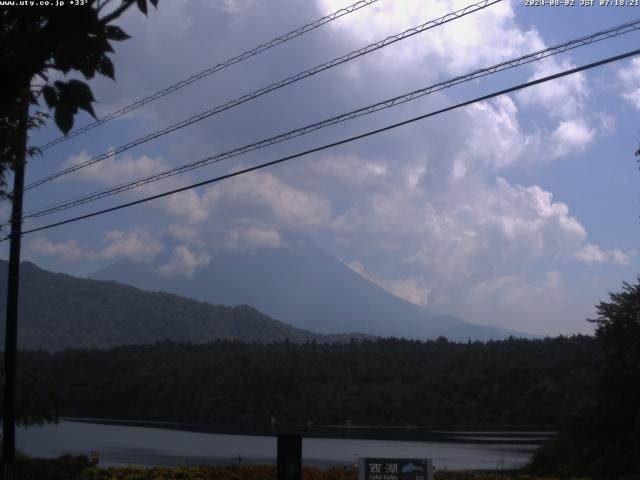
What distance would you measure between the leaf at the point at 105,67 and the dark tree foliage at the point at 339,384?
56830 millimetres

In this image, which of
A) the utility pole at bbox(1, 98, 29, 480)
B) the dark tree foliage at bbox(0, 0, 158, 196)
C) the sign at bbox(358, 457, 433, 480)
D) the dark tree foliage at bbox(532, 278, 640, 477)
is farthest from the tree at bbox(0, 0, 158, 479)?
the dark tree foliage at bbox(532, 278, 640, 477)

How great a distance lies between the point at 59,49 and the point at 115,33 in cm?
40

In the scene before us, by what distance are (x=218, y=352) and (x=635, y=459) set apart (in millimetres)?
65747

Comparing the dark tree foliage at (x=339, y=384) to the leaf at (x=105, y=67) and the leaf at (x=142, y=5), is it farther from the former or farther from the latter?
the leaf at (x=105, y=67)

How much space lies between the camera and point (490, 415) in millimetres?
62312

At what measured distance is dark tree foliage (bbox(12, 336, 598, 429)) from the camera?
63.2 m

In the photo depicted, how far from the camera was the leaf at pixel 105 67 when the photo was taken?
4.82 meters

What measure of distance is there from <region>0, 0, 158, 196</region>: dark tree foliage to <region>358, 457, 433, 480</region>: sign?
9.85m

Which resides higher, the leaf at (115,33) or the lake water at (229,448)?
the leaf at (115,33)

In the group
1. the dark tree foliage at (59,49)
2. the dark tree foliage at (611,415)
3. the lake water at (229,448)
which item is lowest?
the lake water at (229,448)

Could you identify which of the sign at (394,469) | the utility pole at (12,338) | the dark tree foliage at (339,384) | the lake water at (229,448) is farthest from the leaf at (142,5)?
the dark tree foliage at (339,384)

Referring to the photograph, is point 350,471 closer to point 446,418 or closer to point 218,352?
point 446,418

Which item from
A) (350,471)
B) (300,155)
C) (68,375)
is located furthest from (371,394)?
(300,155)

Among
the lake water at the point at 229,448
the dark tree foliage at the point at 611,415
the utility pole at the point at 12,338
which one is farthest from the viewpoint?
the lake water at the point at 229,448
